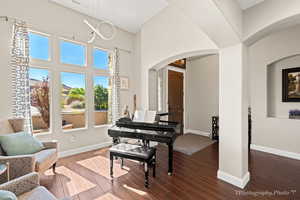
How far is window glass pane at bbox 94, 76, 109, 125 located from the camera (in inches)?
174

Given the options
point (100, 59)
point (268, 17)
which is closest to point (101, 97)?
point (100, 59)

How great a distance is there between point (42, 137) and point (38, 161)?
1321 millimetres

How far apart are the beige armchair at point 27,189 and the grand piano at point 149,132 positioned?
1.62 meters

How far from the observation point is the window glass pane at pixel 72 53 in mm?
3773

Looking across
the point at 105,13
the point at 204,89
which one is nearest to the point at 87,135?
the point at 105,13

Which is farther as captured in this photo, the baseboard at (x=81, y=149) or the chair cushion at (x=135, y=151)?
the baseboard at (x=81, y=149)

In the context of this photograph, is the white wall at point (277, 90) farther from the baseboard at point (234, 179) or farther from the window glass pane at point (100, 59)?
the window glass pane at point (100, 59)

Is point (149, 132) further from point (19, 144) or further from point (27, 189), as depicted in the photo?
point (19, 144)

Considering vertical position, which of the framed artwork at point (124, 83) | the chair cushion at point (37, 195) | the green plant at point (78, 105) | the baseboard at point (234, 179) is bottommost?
the baseboard at point (234, 179)

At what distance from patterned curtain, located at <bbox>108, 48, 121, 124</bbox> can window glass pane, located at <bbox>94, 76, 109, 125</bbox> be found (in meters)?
0.15

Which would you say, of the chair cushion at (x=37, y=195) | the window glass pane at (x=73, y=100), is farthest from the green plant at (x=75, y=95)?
the chair cushion at (x=37, y=195)

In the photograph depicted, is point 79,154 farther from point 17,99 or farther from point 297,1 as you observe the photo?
point 297,1

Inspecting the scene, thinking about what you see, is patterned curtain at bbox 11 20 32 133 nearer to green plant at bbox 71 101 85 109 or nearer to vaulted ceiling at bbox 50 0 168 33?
green plant at bbox 71 101 85 109

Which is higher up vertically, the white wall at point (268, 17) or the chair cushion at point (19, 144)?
the white wall at point (268, 17)
